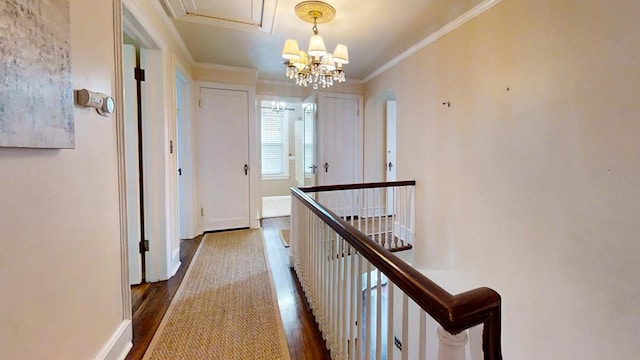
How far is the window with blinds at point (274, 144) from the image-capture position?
280 inches

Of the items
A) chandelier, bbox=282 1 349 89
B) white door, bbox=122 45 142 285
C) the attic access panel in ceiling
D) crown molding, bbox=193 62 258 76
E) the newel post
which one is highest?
crown molding, bbox=193 62 258 76

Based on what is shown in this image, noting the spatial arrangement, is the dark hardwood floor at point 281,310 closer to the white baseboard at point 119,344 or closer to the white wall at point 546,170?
the white baseboard at point 119,344

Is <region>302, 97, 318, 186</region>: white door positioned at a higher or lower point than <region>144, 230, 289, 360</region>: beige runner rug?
higher

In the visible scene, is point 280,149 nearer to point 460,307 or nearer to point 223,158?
point 223,158

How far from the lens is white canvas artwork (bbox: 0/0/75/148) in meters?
0.82

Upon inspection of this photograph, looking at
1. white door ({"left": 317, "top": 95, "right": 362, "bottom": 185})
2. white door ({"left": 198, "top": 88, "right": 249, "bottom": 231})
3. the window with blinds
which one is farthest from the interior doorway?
white door ({"left": 198, "top": 88, "right": 249, "bottom": 231})

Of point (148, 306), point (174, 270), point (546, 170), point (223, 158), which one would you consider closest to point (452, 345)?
point (546, 170)

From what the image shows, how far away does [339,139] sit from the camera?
469cm

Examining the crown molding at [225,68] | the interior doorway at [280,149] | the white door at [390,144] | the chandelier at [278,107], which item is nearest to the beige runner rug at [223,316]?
the crown molding at [225,68]

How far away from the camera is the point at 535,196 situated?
81.5 inches

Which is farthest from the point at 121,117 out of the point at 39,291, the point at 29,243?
the point at 39,291

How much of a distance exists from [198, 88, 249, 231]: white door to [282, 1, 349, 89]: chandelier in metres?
1.65

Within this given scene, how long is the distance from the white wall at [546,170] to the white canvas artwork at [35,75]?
2.72m

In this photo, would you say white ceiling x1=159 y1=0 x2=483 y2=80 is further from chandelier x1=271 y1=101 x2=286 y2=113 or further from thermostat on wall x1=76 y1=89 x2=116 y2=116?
chandelier x1=271 y1=101 x2=286 y2=113
